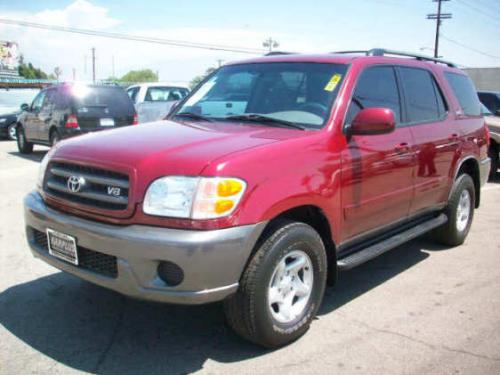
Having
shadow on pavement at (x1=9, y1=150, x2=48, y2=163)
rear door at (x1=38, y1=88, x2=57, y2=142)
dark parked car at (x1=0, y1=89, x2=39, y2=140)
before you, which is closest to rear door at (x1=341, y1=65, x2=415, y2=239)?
rear door at (x1=38, y1=88, x2=57, y2=142)

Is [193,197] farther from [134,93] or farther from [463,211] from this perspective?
[134,93]

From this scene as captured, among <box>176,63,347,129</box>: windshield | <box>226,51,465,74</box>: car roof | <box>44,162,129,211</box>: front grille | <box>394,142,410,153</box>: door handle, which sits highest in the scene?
A: <box>226,51,465,74</box>: car roof

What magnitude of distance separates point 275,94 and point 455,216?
8.83ft

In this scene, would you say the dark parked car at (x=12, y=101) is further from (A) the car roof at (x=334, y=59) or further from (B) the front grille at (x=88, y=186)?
(B) the front grille at (x=88, y=186)

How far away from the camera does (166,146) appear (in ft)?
10.9

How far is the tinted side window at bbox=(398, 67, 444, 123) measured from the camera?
480cm

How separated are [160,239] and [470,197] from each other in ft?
14.4

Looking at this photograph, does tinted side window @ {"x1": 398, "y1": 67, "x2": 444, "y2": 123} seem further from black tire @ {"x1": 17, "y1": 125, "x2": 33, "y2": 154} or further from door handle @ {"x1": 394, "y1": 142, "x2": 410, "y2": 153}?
black tire @ {"x1": 17, "y1": 125, "x2": 33, "y2": 154}

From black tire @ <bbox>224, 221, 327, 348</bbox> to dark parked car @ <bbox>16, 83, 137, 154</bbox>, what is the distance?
928 cm

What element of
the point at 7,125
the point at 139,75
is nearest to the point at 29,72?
the point at 139,75

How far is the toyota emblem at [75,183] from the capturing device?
3322 millimetres

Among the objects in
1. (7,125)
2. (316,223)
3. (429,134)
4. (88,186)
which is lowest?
(7,125)

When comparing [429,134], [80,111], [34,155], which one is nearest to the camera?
[429,134]

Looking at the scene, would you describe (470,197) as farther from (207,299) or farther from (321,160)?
(207,299)
